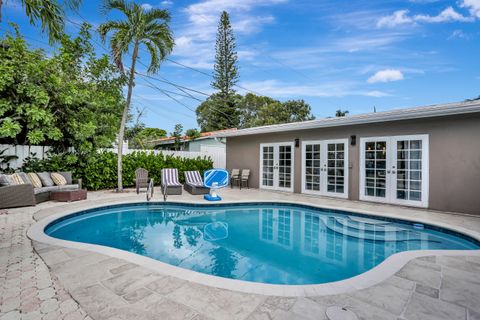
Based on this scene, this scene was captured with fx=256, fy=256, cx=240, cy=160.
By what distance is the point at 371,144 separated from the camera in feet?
26.6

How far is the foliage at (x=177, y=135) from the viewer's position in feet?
63.4

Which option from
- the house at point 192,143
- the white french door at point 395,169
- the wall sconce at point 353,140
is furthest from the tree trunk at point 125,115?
the house at point 192,143

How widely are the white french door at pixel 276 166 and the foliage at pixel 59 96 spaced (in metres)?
6.29

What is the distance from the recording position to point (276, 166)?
10.8 meters

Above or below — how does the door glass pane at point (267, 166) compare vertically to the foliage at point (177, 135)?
below

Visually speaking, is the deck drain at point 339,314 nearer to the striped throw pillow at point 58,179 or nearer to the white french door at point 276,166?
the white french door at point 276,166

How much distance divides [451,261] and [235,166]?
978 centimetres

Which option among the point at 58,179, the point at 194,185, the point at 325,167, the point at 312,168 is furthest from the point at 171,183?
the point at 325,167

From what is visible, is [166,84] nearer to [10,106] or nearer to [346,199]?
[10,106]

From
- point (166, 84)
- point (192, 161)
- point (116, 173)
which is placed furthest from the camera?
point (166, 84)

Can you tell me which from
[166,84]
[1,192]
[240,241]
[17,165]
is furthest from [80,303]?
[166,84]

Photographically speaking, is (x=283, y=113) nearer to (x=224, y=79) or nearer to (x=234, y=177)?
(x=224, y=79)

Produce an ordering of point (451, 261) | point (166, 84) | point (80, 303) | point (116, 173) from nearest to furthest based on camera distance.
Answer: point (80, 303) → point (451, 261) → point (116, 173) → point (166, 84)

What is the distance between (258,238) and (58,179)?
6.43m
